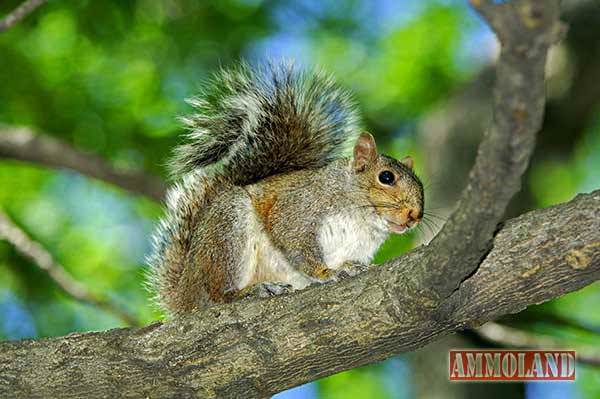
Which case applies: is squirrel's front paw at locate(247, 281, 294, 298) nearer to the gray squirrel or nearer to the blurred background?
the gray squirrel

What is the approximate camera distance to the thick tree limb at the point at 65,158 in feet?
16.3

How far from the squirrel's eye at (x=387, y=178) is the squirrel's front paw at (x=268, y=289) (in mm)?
747

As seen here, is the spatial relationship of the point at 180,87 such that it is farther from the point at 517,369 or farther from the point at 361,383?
the point at 517,369

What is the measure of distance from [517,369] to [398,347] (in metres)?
1.97

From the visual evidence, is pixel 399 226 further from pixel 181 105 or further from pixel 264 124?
pixel 181 105

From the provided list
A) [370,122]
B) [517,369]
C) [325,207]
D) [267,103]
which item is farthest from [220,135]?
[370,122]

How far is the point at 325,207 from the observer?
4.15 m

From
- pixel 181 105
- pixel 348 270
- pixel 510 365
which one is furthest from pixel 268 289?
pixel 181 105

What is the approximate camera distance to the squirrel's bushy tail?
432cm

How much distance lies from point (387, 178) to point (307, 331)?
1257mm

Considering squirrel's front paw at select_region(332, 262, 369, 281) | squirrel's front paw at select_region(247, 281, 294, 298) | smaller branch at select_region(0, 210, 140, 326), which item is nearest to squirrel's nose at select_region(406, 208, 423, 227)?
squirrel's front paw at select_region(332, 262, 369, 281)

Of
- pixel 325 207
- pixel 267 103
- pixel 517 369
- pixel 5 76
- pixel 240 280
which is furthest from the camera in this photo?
pixel 5 76

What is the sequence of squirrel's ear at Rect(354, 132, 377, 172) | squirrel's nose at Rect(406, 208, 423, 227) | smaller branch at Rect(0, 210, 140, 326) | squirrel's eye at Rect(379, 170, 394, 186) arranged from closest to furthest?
squirrel's nose at Rect(406, 208, 423, 227) < squirrel's eye at Rect(379, 170, 394, 186) < squirrel's ear at Rect(354, 132, 377, 172) < smaller branch at Rect(0, 210, 140, 326)

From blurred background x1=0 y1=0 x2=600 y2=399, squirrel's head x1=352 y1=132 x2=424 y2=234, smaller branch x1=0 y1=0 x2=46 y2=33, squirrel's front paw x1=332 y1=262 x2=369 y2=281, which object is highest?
blurred background x1=0 y1=0 x2=600 y2=399
